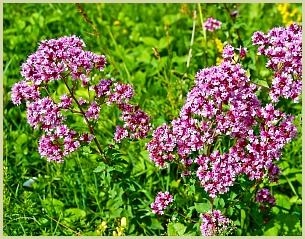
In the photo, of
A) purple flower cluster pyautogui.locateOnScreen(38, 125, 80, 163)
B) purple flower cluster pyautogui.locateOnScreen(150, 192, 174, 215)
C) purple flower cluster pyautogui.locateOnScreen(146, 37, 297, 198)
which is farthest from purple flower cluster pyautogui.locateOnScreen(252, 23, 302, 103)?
purple flower cluster pyautogui.locateOnScreen(38, 125, 80, 163)

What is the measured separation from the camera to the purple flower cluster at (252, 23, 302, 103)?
2988 millimetres

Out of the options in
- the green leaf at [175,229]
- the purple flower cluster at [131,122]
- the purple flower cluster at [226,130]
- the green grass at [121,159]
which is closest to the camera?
the purple flower cluster at [226,130]

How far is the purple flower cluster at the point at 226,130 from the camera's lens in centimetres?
295

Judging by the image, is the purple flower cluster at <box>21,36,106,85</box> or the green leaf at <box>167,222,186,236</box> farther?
the green leaf at <box>167,222,186,236</box>

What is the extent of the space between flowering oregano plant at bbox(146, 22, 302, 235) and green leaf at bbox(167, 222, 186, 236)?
269 millimetres

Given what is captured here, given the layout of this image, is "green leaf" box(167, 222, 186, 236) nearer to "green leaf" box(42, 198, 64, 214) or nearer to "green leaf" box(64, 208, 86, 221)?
"green leaf" box(64, 208, 86, 221)

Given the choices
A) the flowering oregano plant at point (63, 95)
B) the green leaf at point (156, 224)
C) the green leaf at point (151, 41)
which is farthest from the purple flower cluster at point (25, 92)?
the green leaf at point (151, 41)

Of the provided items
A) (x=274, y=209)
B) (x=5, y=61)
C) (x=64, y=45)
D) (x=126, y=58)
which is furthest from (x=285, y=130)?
(x=5, y=61)

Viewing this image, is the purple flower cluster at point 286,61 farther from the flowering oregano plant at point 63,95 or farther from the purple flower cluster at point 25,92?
the purple flower cluster at point 25,92

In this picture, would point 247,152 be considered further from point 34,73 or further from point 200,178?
point 34,73

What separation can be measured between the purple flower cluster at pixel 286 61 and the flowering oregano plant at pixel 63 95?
2.85 feet

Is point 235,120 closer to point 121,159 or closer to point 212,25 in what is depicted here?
point 121,159

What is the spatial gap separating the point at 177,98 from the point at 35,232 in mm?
1495

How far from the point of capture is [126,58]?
5336mm
